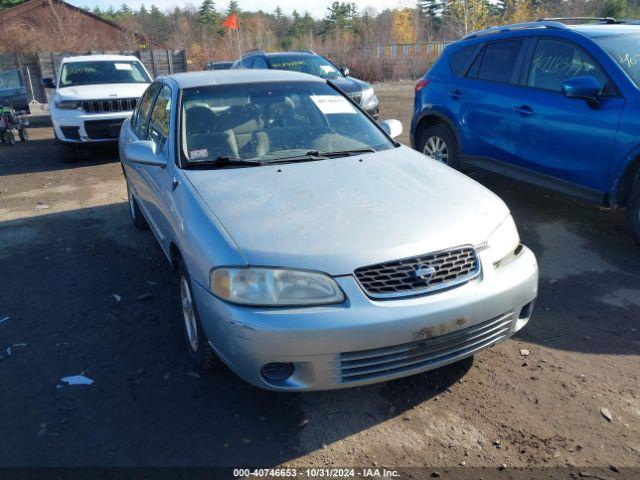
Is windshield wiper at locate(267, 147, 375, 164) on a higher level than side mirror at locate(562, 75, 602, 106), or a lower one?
lower

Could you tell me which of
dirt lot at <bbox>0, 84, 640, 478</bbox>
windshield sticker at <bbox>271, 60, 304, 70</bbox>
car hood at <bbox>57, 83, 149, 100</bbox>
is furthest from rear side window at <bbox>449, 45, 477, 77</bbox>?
windshield sticker at <bbox>271, 60, 304, 70</bbox>

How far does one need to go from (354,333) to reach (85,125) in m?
8.23

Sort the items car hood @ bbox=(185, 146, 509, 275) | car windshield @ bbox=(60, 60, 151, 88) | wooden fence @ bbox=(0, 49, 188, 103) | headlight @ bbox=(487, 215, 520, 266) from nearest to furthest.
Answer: car hood @ bbox=(185, 146, 509, 275)
headlight @ bbox=(487, 215, 520, 266)
car windshield @ bbox=(60, 60, 151, 88)
wooden fence @ bbox=(0, 49, 188, 103)

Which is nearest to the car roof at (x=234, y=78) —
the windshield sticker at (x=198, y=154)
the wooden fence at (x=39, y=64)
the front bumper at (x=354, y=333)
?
the windshield sticker at (x=198, y=154)

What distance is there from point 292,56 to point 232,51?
2825cm

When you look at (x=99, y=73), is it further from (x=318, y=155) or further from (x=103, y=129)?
(x=318, y=155)

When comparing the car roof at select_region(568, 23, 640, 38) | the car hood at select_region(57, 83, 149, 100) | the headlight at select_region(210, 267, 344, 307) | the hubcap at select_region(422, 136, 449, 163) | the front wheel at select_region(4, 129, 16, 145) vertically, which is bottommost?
the front wheel at select_region(4, 129, 16, 145)

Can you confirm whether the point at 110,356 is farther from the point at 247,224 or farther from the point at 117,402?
the point at 247,224

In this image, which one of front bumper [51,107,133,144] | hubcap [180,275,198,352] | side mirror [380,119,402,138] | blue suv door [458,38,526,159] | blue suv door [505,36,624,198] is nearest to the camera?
hubcap [180,275,198,352]

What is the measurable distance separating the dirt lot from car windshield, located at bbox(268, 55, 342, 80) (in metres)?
8.13

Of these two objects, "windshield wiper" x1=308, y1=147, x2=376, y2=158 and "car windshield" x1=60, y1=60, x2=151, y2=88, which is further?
"car windshield" x1=60, y1=60, x2=151, y2=88

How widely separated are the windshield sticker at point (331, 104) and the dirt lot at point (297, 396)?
192 centimetres

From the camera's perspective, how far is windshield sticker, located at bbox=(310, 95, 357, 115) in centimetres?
424

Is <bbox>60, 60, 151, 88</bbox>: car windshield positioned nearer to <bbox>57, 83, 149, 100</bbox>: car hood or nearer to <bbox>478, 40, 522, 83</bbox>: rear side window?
<bbox>57, 83, 149, 100</bbox>: car hood
